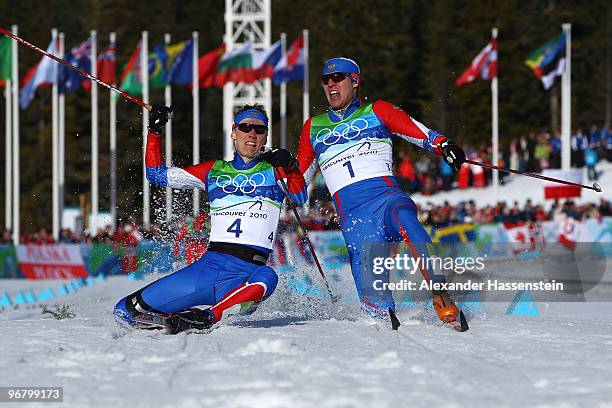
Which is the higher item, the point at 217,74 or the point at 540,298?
the point at 217,74

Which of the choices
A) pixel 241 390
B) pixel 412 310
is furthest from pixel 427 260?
pixel 241 390

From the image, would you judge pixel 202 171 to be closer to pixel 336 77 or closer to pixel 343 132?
pixel 343 132

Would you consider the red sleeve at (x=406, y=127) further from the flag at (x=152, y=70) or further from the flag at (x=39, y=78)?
the flag at (x=152, y=70)

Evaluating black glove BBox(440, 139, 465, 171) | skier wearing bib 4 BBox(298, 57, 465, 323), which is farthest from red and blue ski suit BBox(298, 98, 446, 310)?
black glove BBox(440, 139, 465, 171)

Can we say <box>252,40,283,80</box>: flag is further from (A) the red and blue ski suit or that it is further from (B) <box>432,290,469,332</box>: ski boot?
(B) <box>432,290,469,332</box>: ski boot

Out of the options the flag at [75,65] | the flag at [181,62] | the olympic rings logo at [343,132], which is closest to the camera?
the olympic rings logo at [343,132]

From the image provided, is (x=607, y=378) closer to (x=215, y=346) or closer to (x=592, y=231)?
(x=215, y=346)

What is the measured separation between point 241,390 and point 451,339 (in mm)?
2266

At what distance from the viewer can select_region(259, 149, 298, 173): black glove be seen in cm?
843

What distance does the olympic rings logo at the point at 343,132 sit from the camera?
900 centimetres

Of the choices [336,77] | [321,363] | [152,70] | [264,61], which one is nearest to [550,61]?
[264,61]

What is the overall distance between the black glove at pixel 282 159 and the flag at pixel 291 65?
83.4 feet

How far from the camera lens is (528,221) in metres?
25.8

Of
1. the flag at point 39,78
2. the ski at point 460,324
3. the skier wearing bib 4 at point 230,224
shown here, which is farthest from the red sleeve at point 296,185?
the flag at point 39,78
